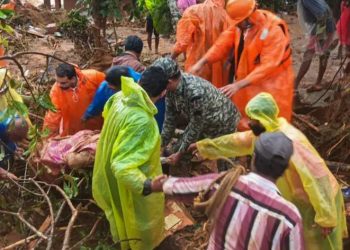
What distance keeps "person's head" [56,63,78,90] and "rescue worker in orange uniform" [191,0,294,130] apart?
4.10 ft

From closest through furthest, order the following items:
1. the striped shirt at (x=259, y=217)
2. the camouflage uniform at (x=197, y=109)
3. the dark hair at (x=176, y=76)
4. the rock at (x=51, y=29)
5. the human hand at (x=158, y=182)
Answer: the striped shirt at (x=259, y=217) → the human hand at (x=158, y=182) → the dark hair at (x=176, y=76) → the camouflage uniform at (x=197, y=109) → the rock at (x=51, y=29)

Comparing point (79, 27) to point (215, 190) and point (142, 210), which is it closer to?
point (142, 210)

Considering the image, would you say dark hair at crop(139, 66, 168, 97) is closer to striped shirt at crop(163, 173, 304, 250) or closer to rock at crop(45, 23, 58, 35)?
striped shirt at crop(163, 173, 304, 250)

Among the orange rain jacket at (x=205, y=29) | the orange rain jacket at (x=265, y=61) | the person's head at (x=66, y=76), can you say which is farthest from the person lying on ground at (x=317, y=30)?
the person's head at (x=66, y=76)

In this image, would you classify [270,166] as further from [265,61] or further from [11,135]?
[11,135]

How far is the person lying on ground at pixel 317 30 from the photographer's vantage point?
6.29 m

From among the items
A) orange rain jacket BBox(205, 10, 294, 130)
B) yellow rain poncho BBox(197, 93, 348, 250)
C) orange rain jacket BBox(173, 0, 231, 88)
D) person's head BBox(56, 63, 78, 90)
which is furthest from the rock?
yellow rain poncho BBox(197, 93, 348, 250)

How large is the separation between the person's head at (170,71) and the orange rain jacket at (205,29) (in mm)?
1500

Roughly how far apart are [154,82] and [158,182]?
0.78 meters

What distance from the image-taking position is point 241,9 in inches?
174

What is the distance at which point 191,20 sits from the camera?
214 inches

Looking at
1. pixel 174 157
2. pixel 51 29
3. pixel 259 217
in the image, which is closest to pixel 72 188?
pixel 174 157

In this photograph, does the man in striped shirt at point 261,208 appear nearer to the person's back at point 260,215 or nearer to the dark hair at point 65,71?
the person's back at point 260,215

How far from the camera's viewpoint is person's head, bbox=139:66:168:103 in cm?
362
